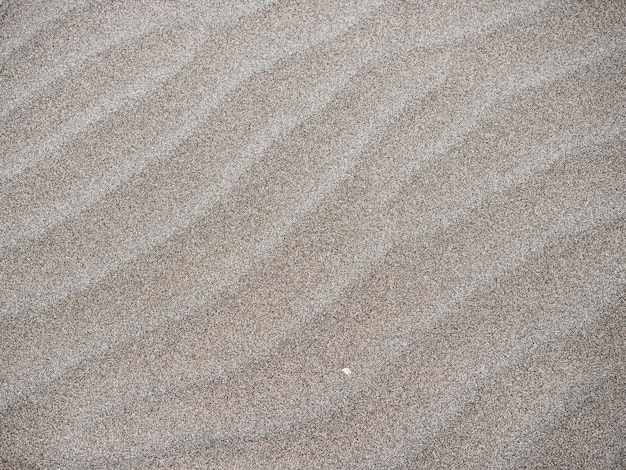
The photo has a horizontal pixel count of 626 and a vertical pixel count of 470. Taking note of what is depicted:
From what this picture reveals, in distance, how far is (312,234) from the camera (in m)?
1.11

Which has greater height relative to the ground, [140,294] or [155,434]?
[140,294]

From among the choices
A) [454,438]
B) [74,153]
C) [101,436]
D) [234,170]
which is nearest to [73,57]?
[74,153]

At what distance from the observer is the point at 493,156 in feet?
3.77

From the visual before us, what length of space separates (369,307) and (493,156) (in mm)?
362

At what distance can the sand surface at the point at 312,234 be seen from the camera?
106 cm

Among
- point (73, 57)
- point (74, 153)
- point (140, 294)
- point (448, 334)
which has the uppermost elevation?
point (73, 57)

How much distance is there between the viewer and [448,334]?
1079 millimetres

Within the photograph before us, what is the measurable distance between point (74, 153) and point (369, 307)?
601 millimetres

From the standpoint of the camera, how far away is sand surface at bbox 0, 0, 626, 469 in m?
1.06

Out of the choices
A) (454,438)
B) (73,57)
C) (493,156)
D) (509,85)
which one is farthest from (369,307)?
(73,57)

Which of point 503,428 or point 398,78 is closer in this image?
point 503,428

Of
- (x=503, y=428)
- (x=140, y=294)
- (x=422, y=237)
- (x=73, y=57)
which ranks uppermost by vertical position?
(x=73, y=57)

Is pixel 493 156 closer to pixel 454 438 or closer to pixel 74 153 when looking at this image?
pixel 454 438

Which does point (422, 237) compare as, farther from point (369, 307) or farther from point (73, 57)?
point (73, 57)
